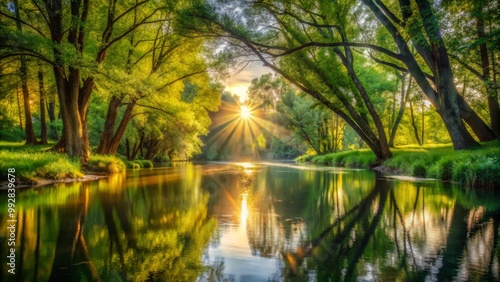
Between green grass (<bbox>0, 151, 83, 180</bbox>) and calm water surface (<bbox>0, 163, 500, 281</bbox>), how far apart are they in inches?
144

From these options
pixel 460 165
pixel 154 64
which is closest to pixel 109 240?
pixel 460 165

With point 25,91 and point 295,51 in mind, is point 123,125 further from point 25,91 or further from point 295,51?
point 295,51

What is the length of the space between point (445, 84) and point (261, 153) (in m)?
77.8

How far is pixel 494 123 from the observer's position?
625 inches

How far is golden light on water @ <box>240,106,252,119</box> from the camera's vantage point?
76.0 meters

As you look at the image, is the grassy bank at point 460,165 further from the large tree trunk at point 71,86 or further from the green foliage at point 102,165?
the large tree trunk at point 71,86

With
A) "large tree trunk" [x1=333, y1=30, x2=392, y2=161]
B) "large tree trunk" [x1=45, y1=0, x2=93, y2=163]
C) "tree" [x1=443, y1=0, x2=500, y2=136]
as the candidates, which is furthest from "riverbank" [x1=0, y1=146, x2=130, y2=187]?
"large tree trunk" [x1=333, y1=30, x2=392, y2=161]

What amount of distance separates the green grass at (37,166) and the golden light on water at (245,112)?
204ft

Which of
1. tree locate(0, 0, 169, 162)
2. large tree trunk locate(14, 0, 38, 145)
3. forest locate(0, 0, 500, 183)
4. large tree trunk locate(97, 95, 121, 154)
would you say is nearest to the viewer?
tree locate(0, 0, 169, 162)

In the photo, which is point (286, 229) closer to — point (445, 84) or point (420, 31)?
point (420, 31)

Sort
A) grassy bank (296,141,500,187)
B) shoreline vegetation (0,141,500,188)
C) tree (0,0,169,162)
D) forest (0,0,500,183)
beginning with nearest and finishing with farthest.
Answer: grassy bank (296,141,500,187), shoreline vegetation (0,141,500,188), tree (0,0,169,162), forest (0,0,500,183)

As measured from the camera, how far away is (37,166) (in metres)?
11.2

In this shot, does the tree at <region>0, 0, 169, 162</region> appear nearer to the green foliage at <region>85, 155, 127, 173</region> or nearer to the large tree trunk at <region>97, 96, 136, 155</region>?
the green foliage at <region>85, 155, 127, 173</region>

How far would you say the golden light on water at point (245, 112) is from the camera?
7597 centimetres
